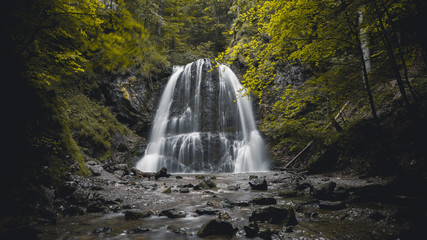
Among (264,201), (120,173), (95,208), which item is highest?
(95,208)

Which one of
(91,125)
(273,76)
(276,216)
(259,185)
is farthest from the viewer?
(91,125)

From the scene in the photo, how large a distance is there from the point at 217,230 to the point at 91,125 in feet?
37.7

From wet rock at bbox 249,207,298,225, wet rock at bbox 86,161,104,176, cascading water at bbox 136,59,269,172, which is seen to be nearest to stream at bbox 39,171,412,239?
wet rock at bbox 249,207,298,225

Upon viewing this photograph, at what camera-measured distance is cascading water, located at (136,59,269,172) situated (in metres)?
14.4

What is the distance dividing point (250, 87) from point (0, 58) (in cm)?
518

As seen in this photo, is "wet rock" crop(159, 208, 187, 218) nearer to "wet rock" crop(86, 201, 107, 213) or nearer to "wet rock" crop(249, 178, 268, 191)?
"wet rock" crop(86, 201, 107, 213)

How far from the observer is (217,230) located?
3.01 meters

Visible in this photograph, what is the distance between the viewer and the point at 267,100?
55.6ft

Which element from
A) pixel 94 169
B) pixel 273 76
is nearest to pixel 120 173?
pixel 94 169

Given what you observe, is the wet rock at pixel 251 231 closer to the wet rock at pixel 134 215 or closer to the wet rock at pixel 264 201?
the wet rock at pixel 264 201

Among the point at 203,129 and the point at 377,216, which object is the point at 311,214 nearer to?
the point at 377,216

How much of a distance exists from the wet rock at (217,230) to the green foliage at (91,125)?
Result: 32.3 feet

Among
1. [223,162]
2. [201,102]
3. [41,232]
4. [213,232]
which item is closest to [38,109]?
[41,232]

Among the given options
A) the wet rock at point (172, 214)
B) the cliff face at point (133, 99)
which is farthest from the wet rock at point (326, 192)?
the cliff face at point (133, 99)
